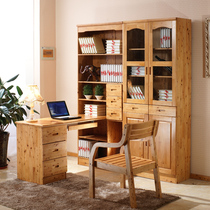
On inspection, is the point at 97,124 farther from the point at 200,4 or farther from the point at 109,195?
the point at 200,4

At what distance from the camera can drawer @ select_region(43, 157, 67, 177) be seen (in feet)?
16.0

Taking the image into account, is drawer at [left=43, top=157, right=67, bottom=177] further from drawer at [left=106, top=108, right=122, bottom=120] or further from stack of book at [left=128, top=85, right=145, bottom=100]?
stack of book at [left=128, top=85, right=145, bottom=100]

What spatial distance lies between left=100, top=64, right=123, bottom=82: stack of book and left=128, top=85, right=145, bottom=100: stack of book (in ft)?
0.91

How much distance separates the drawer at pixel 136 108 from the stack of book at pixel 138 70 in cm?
40

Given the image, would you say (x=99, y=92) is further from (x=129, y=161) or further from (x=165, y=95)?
(x=129, y=161)

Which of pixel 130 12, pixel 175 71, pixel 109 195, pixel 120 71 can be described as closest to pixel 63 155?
pixel 109 195

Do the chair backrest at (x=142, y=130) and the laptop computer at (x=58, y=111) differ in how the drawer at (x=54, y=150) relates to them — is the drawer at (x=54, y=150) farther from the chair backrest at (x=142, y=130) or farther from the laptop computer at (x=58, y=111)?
the chair backrest at (x=142, y=130)

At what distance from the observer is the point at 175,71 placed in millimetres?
4848

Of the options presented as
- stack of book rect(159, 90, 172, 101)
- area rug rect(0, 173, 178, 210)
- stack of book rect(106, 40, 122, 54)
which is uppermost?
stack of book rect(106, 40, 122, 54)

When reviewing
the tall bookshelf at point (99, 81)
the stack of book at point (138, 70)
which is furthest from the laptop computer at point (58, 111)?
the stack of book at point (138, 70)

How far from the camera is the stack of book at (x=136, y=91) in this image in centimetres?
518

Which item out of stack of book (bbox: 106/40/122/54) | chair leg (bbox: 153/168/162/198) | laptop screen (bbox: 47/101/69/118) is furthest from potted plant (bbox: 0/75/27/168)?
chair leg (bbox: 153/168/162/198)

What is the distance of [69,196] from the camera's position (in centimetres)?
445

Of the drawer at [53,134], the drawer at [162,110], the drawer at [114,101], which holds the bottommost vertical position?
the drawer at [53,134]
